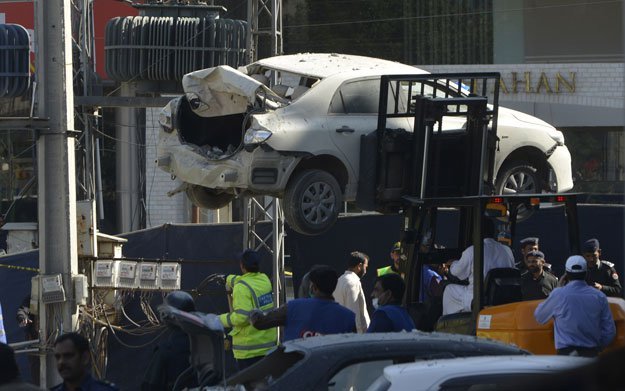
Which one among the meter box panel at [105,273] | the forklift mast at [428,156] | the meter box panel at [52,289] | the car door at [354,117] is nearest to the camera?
the forklift mast at [428,156]

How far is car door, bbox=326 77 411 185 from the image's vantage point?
37.1 feet

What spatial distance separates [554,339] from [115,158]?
18.2m

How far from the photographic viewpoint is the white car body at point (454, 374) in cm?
504

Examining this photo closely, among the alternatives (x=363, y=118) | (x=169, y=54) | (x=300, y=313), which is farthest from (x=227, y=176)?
(x=169, y=54)

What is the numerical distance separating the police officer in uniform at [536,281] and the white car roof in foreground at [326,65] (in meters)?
2.68

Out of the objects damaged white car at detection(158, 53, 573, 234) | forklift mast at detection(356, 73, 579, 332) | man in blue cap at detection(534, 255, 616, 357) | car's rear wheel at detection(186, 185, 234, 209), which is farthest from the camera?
car's rear wheel at detection(186, 185, 234, 209)

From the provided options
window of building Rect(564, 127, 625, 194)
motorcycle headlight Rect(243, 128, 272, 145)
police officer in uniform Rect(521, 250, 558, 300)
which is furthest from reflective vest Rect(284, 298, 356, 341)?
window of building Rect(564, 127, 625, 194)

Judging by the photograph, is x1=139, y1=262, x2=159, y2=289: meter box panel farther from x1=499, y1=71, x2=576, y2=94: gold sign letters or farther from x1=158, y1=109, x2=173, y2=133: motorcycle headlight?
x1=499, y1=71, x2=576, y2=94: gold sign letters

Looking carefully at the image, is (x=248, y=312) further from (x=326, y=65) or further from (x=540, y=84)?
(x=540, y=84)

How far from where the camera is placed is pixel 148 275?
613 inches

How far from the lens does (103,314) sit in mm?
15469

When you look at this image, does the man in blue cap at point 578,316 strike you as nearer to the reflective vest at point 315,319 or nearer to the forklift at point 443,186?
the forklift at point 443,186

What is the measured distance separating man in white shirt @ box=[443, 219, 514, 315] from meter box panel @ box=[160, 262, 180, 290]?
6.88m

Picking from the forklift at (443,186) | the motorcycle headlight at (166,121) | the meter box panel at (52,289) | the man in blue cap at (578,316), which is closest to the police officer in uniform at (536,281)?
the forklift at (443,186)
